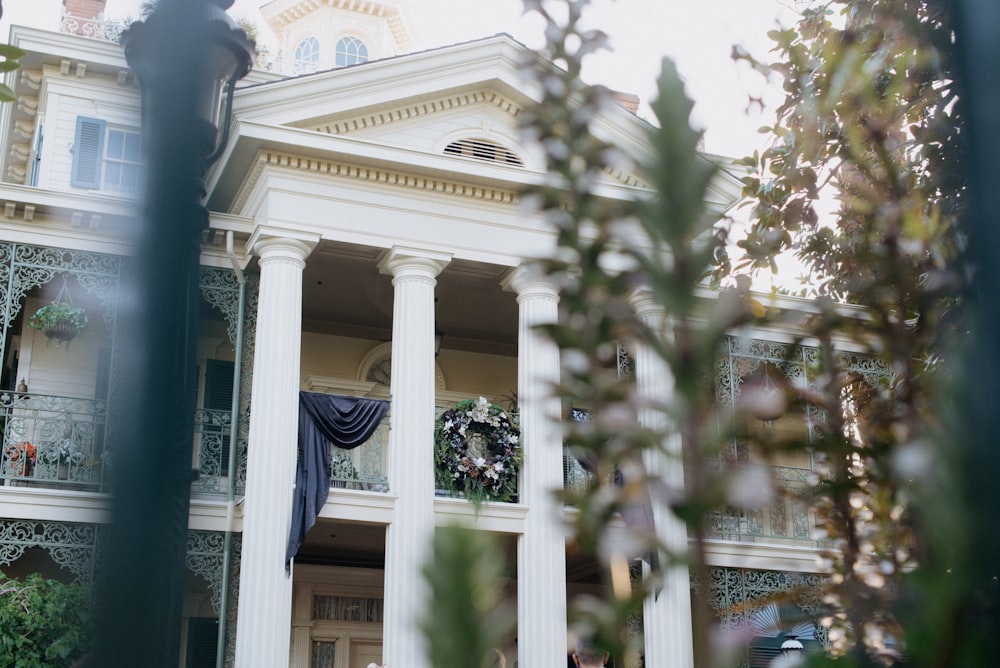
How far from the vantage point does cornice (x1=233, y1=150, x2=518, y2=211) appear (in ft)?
52.0

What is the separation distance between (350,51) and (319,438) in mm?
18795

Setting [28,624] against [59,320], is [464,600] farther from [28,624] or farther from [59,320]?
[59,320]

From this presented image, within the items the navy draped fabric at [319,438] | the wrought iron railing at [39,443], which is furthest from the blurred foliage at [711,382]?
the wrought iron railing at [39,443]

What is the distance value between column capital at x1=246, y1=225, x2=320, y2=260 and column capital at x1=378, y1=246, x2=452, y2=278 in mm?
1096

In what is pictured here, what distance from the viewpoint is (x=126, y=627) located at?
96cm

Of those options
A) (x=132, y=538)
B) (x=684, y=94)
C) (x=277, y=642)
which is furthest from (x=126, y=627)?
(x=277, y=642)

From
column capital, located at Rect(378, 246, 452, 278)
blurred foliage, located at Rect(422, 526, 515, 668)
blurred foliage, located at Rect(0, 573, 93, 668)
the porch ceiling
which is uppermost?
the porch ceiling

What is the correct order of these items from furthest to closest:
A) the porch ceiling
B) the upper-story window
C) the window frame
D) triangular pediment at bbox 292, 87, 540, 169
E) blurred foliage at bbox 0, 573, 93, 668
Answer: the window frame < the upper-story window < the porch ceiling < triangular pediment at bbox 292, 87, 540, 169 < blurred foliage at bbox 0, 573, 93, 668

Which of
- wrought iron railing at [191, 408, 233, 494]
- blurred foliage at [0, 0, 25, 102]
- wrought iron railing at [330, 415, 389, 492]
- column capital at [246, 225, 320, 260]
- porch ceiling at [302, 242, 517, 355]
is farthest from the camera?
porch ceiling at [302, 242, 517, 355]

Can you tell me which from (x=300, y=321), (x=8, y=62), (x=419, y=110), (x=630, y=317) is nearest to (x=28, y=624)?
(x=300, y=321)

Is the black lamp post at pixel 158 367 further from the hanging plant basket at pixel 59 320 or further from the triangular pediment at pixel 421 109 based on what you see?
the hanging plant basket at pixel 59 320

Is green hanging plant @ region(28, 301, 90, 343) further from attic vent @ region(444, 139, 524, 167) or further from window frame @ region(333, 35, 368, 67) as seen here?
window frame @ region(333, 35, 368, 67)

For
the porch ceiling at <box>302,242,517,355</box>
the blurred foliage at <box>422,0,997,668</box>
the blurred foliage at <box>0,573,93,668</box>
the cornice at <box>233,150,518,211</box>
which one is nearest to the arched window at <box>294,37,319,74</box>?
the porch ceiling at <box>302,242,517,355</box>

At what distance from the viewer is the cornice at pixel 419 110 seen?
16750 mm
